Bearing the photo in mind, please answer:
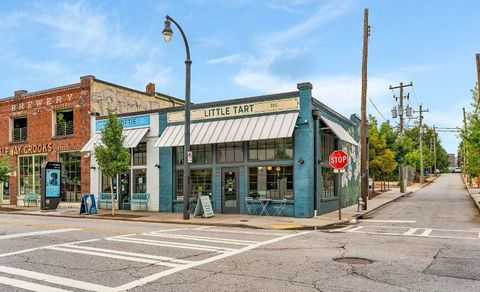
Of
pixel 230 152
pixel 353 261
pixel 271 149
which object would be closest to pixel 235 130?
pixel 230 152

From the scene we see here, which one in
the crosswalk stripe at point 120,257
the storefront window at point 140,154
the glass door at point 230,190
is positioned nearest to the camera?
the crosswalk stripe at point 120,257

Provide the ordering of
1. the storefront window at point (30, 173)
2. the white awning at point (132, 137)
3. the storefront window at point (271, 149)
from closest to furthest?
the storefront window at point (271, 149)
the white awning at point (132, 137)
the storefront window at point (30, 173)

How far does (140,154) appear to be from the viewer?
933 inches

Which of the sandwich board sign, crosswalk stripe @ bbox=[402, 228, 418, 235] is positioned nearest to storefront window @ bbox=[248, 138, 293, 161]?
crosswalk stripe @ bbox=[402, 228, 418, 235]

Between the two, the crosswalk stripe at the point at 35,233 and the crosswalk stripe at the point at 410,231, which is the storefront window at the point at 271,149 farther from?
the crosswalk stripe at the point at 35,233

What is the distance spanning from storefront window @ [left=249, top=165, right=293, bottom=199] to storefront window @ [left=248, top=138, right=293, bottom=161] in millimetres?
453

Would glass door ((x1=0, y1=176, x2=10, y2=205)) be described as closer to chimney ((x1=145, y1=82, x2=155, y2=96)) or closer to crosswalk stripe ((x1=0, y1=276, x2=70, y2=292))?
chimney ((x1=145, y1=82, x2=155, y2=96))

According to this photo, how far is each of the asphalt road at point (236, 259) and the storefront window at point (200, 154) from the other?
6.57 metres

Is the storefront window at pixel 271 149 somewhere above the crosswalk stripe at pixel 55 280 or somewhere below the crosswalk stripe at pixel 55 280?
above

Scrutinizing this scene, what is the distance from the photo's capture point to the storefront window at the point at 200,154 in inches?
840

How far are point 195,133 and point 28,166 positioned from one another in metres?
15.2

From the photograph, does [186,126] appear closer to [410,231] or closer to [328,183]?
[328,183]

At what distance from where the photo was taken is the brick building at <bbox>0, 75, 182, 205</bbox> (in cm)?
2684

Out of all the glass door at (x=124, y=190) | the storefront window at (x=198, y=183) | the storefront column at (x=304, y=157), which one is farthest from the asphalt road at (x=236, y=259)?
the glass door at (x=124, y=190)
